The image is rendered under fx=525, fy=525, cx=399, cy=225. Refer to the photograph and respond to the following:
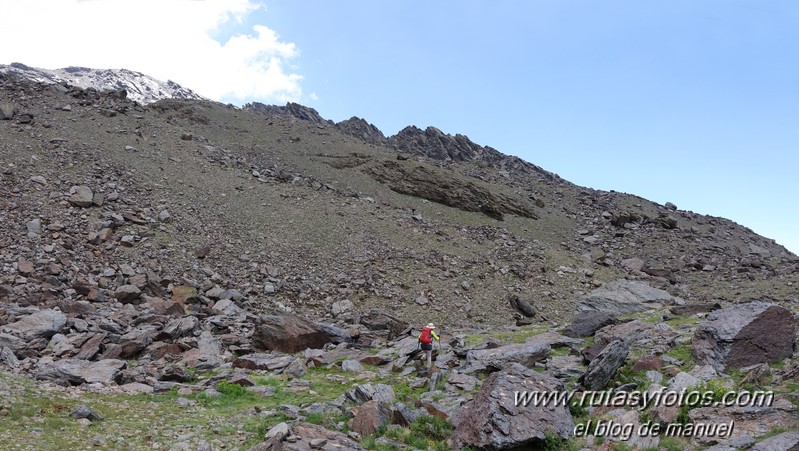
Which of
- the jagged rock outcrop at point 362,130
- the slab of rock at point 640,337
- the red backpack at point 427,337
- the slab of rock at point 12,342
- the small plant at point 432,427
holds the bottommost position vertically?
the slab of rock at point 12,342

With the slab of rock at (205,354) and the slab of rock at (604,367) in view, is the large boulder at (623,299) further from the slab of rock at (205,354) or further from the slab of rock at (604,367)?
the slab of rock at (205,354)

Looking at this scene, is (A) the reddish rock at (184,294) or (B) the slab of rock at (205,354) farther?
(A) the reddish rock at (184,294)

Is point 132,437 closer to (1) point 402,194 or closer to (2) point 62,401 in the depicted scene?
(2) point 62,401

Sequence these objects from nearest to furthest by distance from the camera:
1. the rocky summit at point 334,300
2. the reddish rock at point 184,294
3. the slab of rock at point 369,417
Answer: the rocky summit at point 334,300 → the slab of rock at point 369,417 → the reddish rock at point 184,294

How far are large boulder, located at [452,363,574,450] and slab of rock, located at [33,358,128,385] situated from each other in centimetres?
966

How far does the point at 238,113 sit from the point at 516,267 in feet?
142

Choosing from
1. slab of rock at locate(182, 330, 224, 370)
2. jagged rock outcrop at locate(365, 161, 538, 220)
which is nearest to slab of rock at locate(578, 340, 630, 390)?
slab of rock at locate(182, 330, 224, 370)

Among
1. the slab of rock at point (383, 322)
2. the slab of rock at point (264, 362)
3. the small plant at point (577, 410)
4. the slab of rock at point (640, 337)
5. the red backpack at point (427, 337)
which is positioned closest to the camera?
the small plant at point (577, 410)

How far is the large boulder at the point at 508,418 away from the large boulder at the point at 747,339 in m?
5.15

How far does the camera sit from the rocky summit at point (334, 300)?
431 inches

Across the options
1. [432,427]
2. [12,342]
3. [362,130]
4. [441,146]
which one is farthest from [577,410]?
[362,130]

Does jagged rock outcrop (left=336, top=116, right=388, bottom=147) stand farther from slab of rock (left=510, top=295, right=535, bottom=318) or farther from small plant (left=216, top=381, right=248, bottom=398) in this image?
small plant (left=216, top=381, right=248, bottom=398)

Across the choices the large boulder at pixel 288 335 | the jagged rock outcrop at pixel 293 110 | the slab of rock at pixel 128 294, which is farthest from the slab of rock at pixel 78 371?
the jagged rock outcrop at pixel 293 110

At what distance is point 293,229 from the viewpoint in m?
34.4
